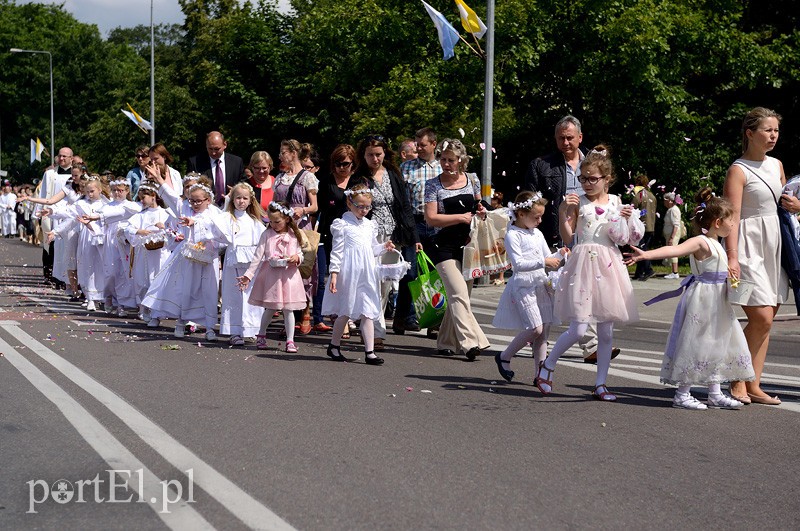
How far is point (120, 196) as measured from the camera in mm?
15891

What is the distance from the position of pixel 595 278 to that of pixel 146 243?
7308mm

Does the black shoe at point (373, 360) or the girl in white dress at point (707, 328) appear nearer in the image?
the girl in white dress at point (707, 328)

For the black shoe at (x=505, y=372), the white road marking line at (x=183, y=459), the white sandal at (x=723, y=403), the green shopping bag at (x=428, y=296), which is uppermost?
the green shopping bag at (x=428, y=296)

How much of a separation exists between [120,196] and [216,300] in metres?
4.05

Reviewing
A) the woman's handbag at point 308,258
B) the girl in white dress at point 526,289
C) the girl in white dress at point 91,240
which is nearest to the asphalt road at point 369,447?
the girl in white dress at point 526,289

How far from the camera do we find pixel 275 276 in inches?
451

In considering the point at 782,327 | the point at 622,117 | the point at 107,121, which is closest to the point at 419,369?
the point at 782,327

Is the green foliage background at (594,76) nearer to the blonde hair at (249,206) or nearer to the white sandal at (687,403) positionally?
the blonde hair at (249,206)

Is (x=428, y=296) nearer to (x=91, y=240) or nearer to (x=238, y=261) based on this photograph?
(x=238, y=261)

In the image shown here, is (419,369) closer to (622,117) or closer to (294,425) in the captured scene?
(294,425)

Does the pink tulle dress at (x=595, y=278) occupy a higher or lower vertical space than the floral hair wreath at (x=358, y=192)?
lower

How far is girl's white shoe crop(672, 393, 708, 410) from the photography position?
A: 8109 mm

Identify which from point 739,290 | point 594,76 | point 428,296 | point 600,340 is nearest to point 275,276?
point 428,296

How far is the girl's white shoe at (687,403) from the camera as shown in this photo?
26.6 ft
